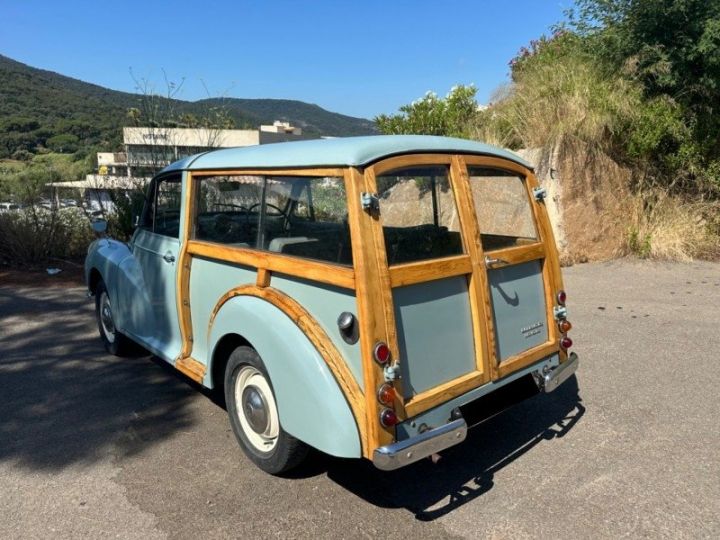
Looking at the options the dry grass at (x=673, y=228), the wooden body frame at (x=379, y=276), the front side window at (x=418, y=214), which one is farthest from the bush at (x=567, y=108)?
the front side window at (x=418, y=214)

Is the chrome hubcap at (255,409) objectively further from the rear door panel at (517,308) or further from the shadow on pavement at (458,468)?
the rear door panel at (517,308)

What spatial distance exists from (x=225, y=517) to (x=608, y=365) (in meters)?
3.50

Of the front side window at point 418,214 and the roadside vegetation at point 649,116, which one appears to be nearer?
the front side window at point 418,214

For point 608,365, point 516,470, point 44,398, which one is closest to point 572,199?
point 608,365

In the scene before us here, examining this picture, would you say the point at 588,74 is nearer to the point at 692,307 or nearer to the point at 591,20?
the point at 591,20

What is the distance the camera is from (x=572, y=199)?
862 cm

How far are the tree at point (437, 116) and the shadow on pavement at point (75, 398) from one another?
7.61 m

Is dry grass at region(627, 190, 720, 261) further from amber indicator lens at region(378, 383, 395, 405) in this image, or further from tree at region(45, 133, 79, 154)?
tree at region(45, 133, 79, 154)

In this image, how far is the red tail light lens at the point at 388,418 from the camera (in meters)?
2.49

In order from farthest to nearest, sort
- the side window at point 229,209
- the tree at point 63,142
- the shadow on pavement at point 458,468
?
the tree at point 63,142 < the side window at point 229,209 < the shadow on pavement at point 458,468

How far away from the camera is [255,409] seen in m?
3.15

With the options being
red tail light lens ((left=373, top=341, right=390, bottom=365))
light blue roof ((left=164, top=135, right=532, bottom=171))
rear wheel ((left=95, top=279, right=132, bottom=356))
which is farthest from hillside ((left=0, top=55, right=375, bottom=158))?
red tail light lens ((left=373, top=341, right=390, bottom=365))

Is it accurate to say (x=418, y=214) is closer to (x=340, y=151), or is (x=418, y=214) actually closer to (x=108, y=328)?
(x=340, y=151)

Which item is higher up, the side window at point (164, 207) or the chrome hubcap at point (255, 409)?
the side window at point (164, 207)
